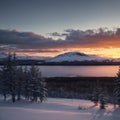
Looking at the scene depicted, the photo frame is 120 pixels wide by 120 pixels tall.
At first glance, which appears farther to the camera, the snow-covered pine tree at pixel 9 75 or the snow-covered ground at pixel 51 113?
the snow-covered pine tree at pixel 9 75

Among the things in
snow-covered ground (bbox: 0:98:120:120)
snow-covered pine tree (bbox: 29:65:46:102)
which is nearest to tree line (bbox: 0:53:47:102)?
snow-covered pine tree (bbox: 29:65:46:102)

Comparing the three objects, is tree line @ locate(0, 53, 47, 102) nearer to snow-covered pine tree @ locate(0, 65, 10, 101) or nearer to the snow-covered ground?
snow-covered pine tree @ locate(0, 65, 10, 101)

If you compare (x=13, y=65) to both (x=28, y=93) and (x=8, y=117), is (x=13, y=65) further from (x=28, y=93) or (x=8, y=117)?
(x=8, y=117)

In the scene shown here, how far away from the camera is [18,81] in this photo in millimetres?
71688

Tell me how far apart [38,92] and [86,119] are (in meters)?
32.7

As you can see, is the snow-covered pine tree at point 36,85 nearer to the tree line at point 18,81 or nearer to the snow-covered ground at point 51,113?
the tree line at point 18,81

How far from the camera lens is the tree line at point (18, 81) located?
68.9 metres

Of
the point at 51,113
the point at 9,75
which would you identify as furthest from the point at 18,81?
the point at 51,113

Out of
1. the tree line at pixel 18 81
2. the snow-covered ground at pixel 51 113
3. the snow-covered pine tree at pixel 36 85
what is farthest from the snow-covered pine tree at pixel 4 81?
the snow-covered ground at pixel 51 113

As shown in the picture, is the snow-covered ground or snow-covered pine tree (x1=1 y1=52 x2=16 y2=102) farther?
snow-covered pine tree (x1=1 y1=52 x2=16 y2=102)

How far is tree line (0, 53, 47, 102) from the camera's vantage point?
68938 millimetres

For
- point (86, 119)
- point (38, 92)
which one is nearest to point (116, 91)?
point (38, 92)

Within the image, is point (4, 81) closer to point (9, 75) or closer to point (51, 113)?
point (9, 75)

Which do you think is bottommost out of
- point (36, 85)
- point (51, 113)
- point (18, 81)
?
point (51, 113)
